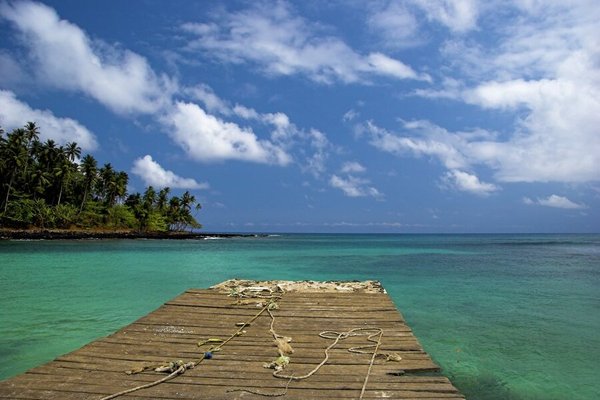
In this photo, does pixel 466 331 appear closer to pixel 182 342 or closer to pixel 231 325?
pixel 231 325

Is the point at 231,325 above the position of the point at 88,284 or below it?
above

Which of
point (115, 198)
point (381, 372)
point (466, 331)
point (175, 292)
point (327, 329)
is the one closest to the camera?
point (381, 372)

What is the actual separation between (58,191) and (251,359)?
86.6 metres

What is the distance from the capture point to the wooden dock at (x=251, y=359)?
4609 mm

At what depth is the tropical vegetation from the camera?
225ft

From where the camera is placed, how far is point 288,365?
17.9 ft

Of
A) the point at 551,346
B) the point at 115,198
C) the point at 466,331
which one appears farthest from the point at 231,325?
the point at 115,198

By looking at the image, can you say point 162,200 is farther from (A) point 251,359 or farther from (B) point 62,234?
(A) point 251,359

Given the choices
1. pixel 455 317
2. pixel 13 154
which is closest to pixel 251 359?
pixel 455 317

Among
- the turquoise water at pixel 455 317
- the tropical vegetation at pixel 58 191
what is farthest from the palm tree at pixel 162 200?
the turquoise water at pixel 455 317

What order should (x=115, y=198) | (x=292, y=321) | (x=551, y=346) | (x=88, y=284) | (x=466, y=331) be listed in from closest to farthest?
(x=292, y=321), (x=551, y=346), (x=466, y=331), (x=88, y=284), (x=115, y=198)

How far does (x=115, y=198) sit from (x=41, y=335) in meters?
86.3

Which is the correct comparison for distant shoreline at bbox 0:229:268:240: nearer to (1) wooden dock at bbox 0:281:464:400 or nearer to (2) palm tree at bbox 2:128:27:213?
(2) palm tree at bbox 2:128:27:213

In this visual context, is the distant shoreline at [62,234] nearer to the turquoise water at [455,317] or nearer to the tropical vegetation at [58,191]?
the tropical vegetation at [58,191]
